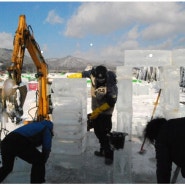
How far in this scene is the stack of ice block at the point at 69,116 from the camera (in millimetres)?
5484

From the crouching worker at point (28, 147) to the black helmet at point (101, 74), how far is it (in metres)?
1.86

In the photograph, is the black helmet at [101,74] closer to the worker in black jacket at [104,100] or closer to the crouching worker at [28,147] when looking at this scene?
the worker in black jacket at [104,100]

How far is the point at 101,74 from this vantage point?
5676mm

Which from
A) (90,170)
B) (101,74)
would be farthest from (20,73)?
(90,170)

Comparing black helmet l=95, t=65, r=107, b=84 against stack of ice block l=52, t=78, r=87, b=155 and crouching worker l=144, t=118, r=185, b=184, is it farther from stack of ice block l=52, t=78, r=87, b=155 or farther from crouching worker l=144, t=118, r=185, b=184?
crouching worker l=144, t=118, r=185, b=184

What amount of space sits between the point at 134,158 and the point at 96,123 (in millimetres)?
1138

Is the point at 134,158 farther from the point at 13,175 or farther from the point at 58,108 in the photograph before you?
the point at 13,175

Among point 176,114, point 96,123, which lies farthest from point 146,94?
point 96,123

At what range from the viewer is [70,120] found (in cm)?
551

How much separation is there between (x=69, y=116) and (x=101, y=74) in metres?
1.08

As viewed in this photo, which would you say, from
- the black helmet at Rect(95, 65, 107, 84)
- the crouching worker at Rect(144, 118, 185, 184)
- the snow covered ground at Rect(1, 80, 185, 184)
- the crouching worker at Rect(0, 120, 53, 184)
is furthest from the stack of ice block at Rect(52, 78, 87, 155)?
the crouching worker at Rect(144, 118, 185, 184)

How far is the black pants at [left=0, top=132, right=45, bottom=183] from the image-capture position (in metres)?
3.84

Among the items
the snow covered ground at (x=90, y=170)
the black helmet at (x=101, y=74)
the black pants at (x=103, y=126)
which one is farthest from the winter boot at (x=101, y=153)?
the black helmet at (x=101, y=74)

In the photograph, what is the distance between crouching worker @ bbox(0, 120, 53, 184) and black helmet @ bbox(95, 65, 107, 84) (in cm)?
186
